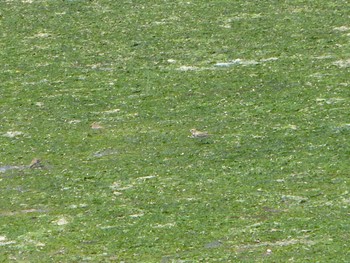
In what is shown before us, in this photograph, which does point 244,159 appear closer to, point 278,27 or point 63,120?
point 63,120

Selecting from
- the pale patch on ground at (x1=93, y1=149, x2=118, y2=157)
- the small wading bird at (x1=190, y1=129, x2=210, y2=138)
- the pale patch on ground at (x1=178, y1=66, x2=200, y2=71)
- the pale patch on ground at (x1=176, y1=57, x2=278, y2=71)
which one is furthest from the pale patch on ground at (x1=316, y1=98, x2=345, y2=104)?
the pale patch on ground at (x1=93, y1=149, x2=118, y2=157)

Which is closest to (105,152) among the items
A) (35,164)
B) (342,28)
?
(35,164)

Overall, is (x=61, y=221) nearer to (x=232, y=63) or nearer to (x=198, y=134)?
(x=198, y=134)

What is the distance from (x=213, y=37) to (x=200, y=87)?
13.6ft

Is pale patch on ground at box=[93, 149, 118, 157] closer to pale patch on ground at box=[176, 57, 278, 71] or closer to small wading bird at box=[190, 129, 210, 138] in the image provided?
small wading bird at box=[190, 129, 210, 138]

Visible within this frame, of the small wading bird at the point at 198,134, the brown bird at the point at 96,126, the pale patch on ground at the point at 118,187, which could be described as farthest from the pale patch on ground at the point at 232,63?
the pale patch on ground at the point at 118,187

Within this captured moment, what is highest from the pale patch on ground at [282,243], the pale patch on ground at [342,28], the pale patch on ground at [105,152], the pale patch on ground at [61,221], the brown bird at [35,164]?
the pale patch on ground at [282,243]

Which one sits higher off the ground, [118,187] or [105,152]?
[118,187]

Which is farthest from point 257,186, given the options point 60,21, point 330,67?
point 60,21

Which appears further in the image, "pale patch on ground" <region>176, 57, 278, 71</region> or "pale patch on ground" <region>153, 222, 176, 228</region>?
"pale patch on ground" <region>176, 57, 278, 71</region>

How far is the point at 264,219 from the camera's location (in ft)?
61.9

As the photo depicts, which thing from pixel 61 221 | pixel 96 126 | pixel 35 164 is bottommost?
pixel 96 126

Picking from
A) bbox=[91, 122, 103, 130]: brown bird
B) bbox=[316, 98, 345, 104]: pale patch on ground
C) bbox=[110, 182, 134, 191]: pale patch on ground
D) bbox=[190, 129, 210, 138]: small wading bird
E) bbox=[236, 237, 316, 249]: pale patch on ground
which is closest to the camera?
bbox=[236, 237, 316, 249]: pale patch on ground

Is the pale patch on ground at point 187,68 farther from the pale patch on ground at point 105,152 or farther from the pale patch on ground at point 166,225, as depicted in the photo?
the pale patch on ground at point 166,225
